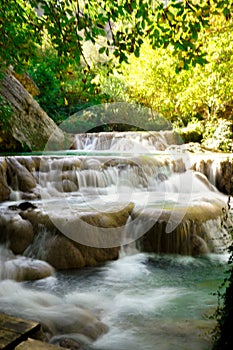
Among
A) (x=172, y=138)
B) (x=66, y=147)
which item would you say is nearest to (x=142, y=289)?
(x=66, y=147)

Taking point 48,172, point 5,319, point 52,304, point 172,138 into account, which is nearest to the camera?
point 5,319

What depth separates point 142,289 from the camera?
15.1 feet

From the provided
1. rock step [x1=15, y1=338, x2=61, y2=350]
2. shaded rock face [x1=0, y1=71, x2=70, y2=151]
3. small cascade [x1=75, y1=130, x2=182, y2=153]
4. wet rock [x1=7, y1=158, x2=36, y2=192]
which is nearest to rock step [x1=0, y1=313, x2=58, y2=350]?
rock step [x1=15, y1=338, x2=61, y2=350]

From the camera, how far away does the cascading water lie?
345 centimetres

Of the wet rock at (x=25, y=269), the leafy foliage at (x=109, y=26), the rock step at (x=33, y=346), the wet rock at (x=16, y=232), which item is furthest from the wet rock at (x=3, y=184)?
the rock step at (x=33, y=346)

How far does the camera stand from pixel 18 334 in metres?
2.05

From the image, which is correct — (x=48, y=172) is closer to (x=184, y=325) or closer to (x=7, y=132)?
(x=7, y=132)

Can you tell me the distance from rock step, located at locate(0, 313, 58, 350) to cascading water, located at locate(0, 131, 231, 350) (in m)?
1.05

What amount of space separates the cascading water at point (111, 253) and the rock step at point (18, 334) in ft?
3.46

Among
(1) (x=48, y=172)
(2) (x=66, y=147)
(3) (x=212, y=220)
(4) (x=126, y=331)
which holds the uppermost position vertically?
(2) (x=66, y=147)

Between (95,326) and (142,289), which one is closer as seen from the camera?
(95,326)

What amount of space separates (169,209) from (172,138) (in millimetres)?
10809

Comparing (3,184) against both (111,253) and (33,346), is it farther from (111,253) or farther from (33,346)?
(33,346)

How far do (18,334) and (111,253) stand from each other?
3.78m
